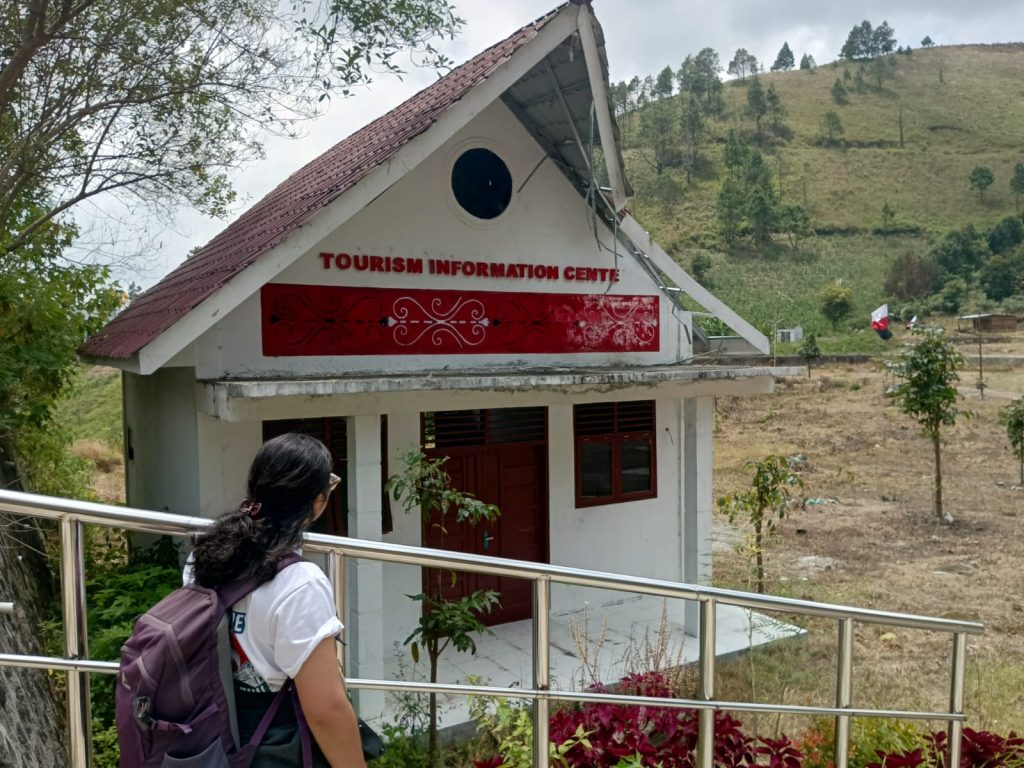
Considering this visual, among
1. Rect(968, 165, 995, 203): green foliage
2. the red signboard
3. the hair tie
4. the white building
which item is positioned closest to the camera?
the hair tie

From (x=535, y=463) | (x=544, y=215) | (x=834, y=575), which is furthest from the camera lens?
(x=834, y=575)

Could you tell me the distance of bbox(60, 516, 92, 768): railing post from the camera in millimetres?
2113

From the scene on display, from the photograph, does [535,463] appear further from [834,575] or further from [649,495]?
[834,575]

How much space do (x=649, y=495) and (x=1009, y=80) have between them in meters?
127

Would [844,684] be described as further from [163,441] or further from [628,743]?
[163,441]

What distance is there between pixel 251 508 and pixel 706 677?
82.2 inches

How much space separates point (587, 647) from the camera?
7.36m

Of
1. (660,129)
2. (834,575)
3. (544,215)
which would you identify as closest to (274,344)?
(544,215)

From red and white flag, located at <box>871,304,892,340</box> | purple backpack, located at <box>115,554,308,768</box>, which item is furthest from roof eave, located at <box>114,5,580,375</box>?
red and white flag, located at <box>871,304,892,340</box>

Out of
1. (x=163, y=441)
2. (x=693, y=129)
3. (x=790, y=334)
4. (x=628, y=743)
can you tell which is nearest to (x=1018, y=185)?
(x=693, y=129)

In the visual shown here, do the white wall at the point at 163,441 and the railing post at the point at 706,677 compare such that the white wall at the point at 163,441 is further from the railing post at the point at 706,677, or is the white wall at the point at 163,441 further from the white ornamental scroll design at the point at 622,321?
the railing post at the point at 706,677

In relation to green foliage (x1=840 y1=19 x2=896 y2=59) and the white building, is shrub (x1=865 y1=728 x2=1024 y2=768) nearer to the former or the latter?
the white building

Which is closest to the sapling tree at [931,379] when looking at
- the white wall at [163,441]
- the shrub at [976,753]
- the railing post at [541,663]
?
the shrub at [976,753]

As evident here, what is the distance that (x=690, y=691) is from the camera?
6.61m
